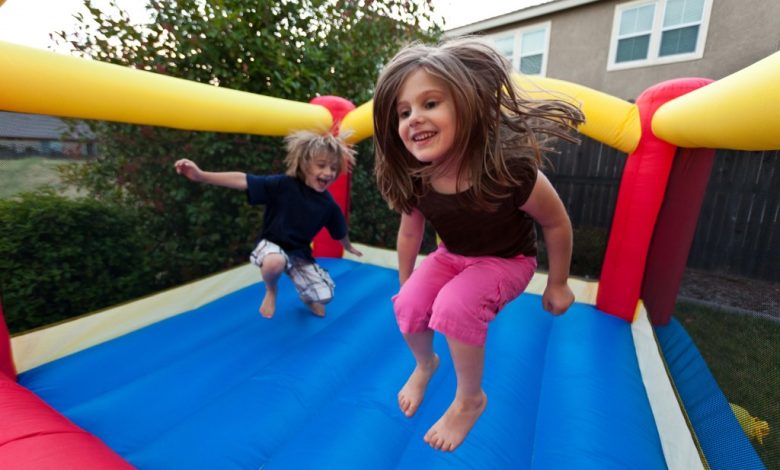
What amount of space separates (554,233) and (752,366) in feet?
4.07

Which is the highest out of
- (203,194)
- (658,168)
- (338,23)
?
(338,23)

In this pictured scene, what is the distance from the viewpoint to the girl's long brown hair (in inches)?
36.7

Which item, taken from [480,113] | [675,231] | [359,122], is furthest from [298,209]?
[675,231]

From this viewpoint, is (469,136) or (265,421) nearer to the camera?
(469,136)

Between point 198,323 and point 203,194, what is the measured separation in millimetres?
1238

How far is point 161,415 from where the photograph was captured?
144 cm

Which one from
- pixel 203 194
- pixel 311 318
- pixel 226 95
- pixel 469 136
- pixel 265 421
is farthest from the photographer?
pixel 203 194

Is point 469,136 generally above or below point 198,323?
above

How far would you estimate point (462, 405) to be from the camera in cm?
116

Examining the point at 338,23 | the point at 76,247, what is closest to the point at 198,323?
the point at 76,247

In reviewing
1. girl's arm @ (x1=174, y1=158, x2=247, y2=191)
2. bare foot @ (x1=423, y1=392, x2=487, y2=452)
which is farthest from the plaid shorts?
bare foot @ (x1=423, y1=392, x2=487, y2=452)

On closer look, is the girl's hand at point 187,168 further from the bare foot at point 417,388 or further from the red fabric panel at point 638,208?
the red fabric panel at point 638,208

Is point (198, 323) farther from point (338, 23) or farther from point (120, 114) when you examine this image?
point (338, 23)

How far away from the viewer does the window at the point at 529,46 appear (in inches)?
294
